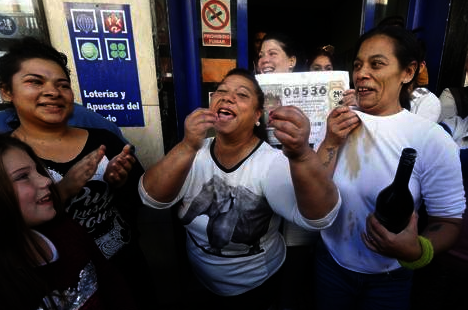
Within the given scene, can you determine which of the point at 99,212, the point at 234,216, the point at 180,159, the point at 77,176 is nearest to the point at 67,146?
the point at 77,176

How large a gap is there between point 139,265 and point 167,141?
1.01m

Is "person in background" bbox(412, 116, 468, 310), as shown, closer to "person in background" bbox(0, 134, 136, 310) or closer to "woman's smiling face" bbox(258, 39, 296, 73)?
"woman's smiling face" bbox(258, 39, 296, 73)

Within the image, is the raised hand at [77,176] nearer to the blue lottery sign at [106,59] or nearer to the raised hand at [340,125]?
the blue lottery sign at [106,59]

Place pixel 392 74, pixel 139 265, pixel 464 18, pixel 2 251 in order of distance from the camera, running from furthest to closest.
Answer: pixel 464 18
pixel 139 265
pixel 392 74
pixel 2 251

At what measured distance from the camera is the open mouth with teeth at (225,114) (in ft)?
4.53

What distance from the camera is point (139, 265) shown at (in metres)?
1.76

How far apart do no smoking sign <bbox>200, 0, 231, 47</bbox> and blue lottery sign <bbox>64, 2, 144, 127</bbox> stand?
25.4 inches

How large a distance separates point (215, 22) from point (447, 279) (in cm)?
271

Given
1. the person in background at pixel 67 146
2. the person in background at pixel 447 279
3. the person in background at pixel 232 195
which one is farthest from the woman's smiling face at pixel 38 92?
the person in background at pixel 447 279

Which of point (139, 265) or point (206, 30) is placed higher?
point (206, 30)

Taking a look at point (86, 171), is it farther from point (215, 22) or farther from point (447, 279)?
point (447, 279)

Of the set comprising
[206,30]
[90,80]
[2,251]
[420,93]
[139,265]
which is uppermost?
[206,30]

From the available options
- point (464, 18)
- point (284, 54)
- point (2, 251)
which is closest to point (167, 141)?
point (284, 54)

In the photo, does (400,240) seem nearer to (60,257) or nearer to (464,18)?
(60,257)
